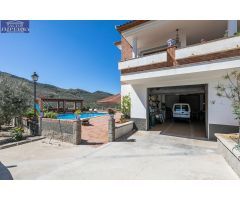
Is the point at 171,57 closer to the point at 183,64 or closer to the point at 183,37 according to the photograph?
the point at 183,64

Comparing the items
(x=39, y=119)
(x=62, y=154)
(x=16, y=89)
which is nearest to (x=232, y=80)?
(x=62, y=154)

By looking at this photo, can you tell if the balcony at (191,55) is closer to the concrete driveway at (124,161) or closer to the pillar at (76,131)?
the concrete driveway at (124,161)

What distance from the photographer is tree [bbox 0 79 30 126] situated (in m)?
9.77

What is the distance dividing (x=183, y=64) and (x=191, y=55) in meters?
0.56

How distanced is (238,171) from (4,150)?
392 inches

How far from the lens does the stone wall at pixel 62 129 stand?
26.5 ft

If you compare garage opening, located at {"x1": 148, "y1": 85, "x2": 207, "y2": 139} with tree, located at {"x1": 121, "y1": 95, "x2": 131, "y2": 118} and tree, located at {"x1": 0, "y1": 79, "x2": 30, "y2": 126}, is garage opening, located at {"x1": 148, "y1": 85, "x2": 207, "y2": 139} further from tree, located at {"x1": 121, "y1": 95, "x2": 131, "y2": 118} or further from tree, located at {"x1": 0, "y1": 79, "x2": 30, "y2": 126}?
tree, located at {"x1": 0, "y1": 79, "x2": 30, "y2": 126}

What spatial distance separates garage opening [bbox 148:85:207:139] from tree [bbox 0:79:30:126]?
9200 millimetres

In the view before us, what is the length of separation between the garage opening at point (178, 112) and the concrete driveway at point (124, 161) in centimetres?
223

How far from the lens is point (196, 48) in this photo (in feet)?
24.1

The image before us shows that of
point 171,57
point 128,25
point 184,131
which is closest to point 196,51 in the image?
point 171,57

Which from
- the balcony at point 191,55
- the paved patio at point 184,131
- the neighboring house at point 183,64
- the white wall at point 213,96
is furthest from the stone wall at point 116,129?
the balcony at point 191,55

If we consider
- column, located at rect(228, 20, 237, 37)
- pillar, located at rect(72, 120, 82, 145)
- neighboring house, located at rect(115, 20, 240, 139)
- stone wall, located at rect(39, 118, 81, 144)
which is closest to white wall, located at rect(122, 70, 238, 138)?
neighboring house, located at rect(115, 20, 240, 139)

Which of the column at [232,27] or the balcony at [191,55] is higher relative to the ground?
the column at [232,27]
